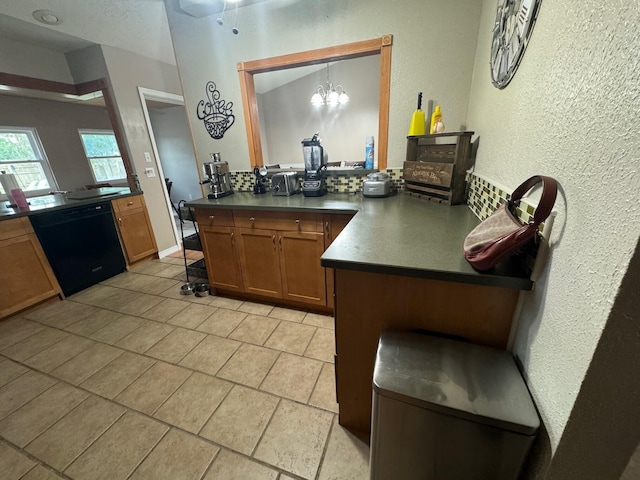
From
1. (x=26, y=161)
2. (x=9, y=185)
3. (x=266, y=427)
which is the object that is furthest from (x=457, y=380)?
(x=26, y=161)

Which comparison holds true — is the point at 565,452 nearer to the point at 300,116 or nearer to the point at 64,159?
the point at 300,116

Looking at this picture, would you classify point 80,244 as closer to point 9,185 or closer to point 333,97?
point 9,185

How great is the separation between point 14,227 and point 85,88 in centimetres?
185

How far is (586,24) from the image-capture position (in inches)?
22.8

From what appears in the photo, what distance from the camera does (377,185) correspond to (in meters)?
1.92

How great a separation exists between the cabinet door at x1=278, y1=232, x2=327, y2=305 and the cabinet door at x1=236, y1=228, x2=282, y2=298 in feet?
0.22

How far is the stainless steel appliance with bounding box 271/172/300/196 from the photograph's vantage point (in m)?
2.12

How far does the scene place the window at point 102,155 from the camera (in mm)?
5266

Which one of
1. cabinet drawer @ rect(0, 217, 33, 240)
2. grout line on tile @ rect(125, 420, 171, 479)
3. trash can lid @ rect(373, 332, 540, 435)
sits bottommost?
grout line on tile @ rect(125, 420, 171, 479)

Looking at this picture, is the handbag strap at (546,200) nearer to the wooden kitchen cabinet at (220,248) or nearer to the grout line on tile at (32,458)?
the wooden kitchen cabinet at (220,248)

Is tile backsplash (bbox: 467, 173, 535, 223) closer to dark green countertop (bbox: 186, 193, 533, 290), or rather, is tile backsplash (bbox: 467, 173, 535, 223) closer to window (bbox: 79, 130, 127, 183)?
dark green countertop (bbox: 186, 193, 533, 290)

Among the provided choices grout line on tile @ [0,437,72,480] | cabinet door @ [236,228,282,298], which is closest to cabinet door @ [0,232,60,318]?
grout line on tile @ [0,437,72,480]

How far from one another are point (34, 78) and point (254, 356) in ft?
12.5

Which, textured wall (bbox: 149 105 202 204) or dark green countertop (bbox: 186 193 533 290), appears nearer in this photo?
dark green countertop (bbox: 186 193 533 290)
